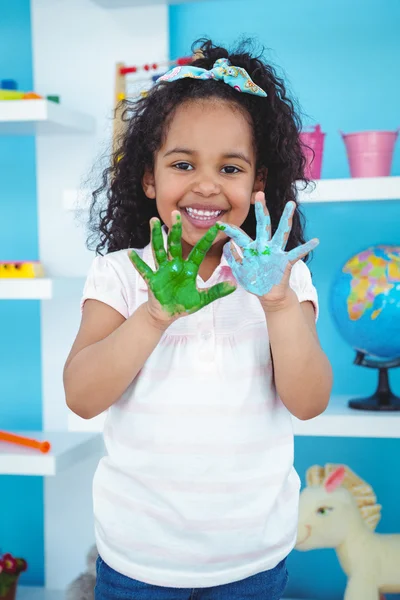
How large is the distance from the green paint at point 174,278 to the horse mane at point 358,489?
3.39 ft

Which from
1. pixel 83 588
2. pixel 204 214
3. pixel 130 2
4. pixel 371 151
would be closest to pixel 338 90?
pixel 371 151

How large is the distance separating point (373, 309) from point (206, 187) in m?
0.84

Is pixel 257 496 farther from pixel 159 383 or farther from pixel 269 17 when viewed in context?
pixel 269 17

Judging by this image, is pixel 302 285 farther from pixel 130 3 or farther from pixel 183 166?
pixel 130 3

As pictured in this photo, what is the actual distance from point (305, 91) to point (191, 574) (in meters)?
1.36

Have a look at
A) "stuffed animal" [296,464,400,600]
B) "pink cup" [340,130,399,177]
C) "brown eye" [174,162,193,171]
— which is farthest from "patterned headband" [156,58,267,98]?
"stuffed animal" [296,464,400,600]

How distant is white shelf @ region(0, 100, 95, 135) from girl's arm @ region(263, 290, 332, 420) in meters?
1.04

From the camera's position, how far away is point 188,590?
0.88 m

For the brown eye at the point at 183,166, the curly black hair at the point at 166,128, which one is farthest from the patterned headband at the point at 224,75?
the brown eye at the point at 183,166

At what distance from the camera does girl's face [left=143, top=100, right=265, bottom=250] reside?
3.06 feet

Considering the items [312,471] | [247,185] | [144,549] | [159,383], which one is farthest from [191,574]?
[312,471]

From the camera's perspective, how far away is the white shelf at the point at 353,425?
1667mm

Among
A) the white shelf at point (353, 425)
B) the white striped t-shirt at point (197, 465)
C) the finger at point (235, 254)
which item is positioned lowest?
the white shelf at point (353, 425)

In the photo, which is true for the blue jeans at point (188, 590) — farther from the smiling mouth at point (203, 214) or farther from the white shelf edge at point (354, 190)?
the white shelf edge at point (354, 190)
